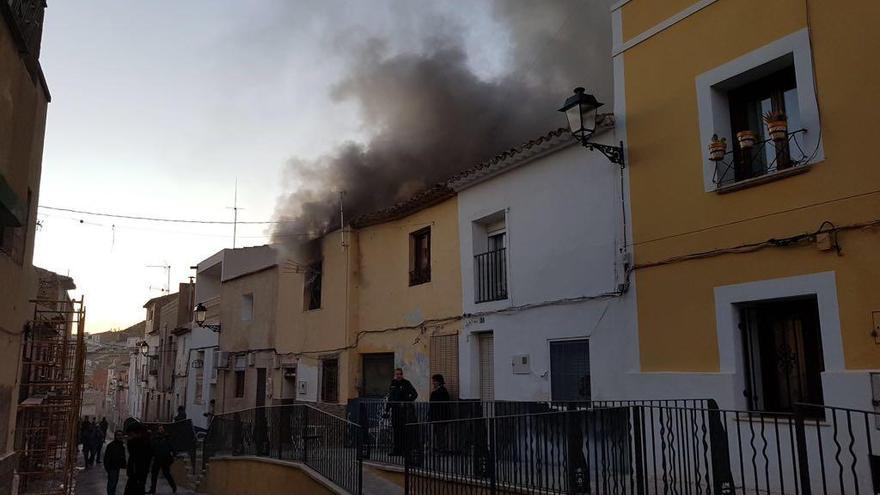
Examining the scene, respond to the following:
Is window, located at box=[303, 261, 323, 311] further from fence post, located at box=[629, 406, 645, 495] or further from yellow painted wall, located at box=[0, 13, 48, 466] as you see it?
fence post, located at box=[629, 406, 645, 495]

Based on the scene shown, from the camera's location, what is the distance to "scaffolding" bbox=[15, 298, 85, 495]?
424 inches

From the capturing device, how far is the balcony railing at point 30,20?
7270 millimetres

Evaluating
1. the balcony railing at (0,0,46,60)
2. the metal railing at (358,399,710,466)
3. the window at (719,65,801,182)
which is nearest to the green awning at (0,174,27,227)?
the balcony railing at (0,0,46,60)

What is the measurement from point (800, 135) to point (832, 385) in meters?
2.41

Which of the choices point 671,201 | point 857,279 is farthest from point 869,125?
point 671,201

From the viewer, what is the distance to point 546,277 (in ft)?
31.4

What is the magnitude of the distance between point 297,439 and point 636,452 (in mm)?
7109

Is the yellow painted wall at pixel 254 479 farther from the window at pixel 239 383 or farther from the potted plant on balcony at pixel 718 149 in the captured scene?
the potted plant on balcony at pixel 718 149

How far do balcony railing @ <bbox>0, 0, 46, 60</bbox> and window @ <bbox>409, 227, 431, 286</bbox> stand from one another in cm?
688

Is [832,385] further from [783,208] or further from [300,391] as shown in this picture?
[300,391]

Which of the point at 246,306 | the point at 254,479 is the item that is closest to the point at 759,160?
the point at 254,479

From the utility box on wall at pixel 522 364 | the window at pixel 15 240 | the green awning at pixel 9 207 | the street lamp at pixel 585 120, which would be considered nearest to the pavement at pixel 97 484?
the window at pixel 15 240

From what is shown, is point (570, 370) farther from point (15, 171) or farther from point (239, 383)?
point (239, 383)

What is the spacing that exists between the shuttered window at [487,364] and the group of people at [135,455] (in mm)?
5055
